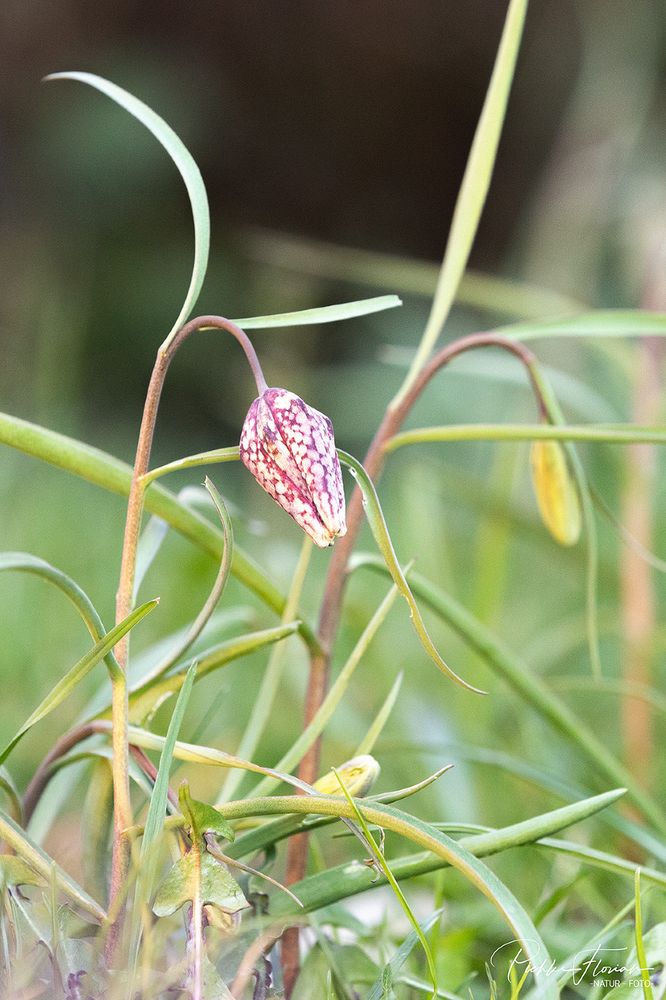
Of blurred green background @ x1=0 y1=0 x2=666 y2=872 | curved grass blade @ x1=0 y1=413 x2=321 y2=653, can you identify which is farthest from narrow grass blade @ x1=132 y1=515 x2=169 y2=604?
blurred green background @ x1=0 y1=0 x2=666 y2=872

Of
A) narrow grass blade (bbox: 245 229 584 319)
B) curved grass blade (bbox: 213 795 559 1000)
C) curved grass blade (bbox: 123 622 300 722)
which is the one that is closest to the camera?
curved grass blade (bbox: 213 795 559 1000)

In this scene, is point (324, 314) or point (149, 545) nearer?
point (324, 314)

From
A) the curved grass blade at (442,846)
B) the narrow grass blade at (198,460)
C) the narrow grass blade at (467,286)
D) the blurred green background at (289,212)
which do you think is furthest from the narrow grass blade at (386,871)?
the blurred green background at (289,212)

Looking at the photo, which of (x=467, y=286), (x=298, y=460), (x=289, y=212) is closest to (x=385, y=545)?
(x=298, y=460)

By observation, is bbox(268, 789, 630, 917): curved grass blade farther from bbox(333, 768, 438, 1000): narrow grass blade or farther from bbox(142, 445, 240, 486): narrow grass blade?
bbox(142, 445, 240, 486): narrow grass blade

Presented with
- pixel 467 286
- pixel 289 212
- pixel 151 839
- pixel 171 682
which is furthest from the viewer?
pixel 289 212

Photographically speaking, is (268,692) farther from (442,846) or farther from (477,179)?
(477,179)
